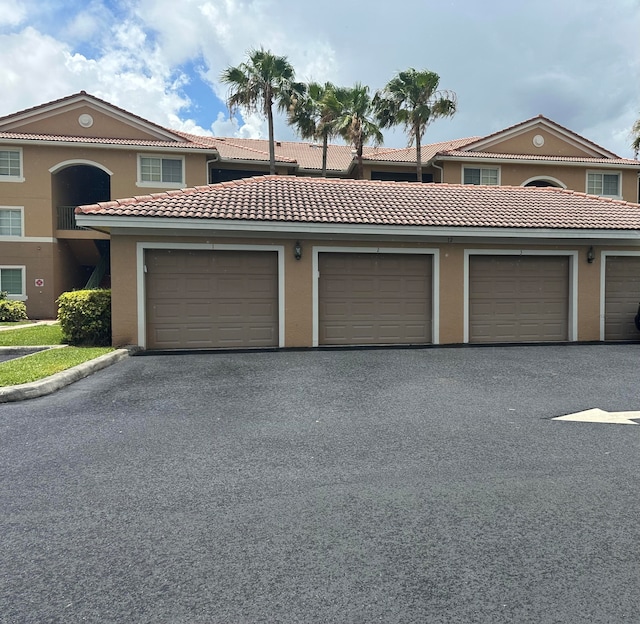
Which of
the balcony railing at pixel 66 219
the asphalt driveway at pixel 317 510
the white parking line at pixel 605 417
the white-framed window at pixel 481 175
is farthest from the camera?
the white-framed window at pixel 481 175

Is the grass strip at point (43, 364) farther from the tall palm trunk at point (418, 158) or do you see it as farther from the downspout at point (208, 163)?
the tall palm trunk at point (418, 158)

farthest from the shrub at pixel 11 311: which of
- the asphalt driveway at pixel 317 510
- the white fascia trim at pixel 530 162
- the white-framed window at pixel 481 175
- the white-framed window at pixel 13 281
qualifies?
the white-framed window at pixel 481 175

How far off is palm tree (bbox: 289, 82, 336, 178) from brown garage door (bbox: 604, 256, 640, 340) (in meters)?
14.3

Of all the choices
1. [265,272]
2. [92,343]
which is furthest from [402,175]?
[92,343]

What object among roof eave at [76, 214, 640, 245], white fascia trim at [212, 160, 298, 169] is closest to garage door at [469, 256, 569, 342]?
roof eave at [76, 214, 640, 245]

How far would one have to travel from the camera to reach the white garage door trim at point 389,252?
38.8ft

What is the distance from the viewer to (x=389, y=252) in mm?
12148

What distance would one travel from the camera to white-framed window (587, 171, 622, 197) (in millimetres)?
24719

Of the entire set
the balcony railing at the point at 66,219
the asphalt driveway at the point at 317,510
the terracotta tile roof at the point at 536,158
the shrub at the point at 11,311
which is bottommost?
the asphalt driveway at the point at 317,510

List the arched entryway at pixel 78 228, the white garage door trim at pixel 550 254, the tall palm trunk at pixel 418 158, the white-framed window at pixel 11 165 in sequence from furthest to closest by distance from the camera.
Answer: the tall palm trunk at pixel 418 158 → the arched entryway at pixel 78 228 → the white-framed window at pixel 11 165 → the white garage door trim at pixel 550 254

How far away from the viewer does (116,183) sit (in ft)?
69.0

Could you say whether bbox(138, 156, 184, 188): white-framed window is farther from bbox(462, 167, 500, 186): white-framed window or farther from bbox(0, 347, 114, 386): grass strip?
bbox(462, 167, 500, 186): white-framed window

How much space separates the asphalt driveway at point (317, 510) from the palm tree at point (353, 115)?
18.5 metres

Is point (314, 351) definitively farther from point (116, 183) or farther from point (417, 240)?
point (116, 183)
